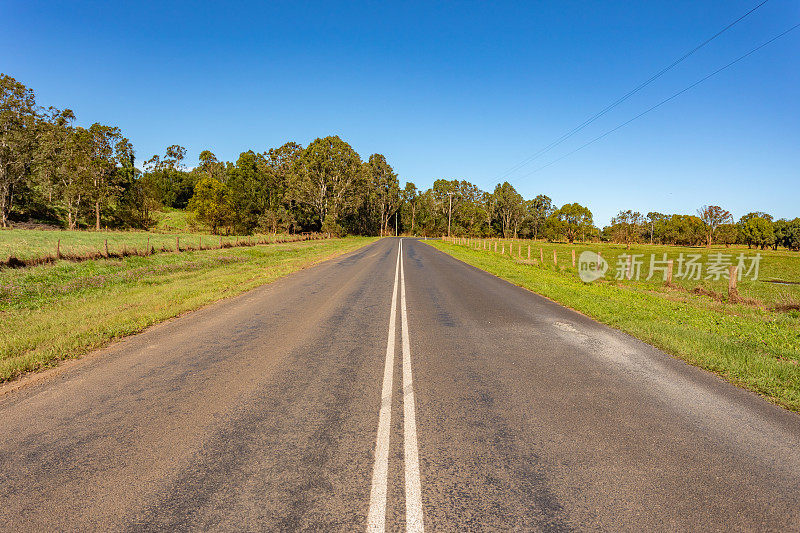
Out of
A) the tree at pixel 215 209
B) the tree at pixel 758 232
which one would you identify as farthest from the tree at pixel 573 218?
the tree at pixel 215 209

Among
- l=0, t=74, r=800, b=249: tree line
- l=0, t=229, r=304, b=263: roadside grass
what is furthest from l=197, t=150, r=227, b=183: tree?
l=0, t=229, r=304, b=263: roadside grass

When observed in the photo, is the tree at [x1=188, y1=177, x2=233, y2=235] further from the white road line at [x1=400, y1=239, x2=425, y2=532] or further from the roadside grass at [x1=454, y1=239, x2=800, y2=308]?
the white road line at [x1=400, y1=239, x2=425, y2=532]

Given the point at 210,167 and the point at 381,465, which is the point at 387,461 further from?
the point at 210,167

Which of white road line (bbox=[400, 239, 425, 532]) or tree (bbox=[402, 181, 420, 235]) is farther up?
tree (bbox=[402, 181, 420, 235])

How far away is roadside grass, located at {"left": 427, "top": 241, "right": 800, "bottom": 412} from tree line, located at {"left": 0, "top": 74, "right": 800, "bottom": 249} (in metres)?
54.1

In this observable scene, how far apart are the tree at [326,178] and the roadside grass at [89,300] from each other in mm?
44929

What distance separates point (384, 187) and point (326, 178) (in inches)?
1707

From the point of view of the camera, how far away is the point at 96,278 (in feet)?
44.0

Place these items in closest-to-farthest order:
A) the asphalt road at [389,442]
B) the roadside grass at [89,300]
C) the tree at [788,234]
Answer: the asphalt road at [389,442] → the roadside grass at [89,300] → the tree at [788,234]

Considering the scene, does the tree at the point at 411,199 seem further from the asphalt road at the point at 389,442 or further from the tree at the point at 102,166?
the asphalt road at the point at 389,442

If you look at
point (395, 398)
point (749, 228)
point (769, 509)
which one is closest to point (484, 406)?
point (395, 398)

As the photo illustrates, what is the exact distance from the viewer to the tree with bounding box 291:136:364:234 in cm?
6144

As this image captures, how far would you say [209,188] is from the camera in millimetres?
60250

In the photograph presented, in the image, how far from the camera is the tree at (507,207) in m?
116
